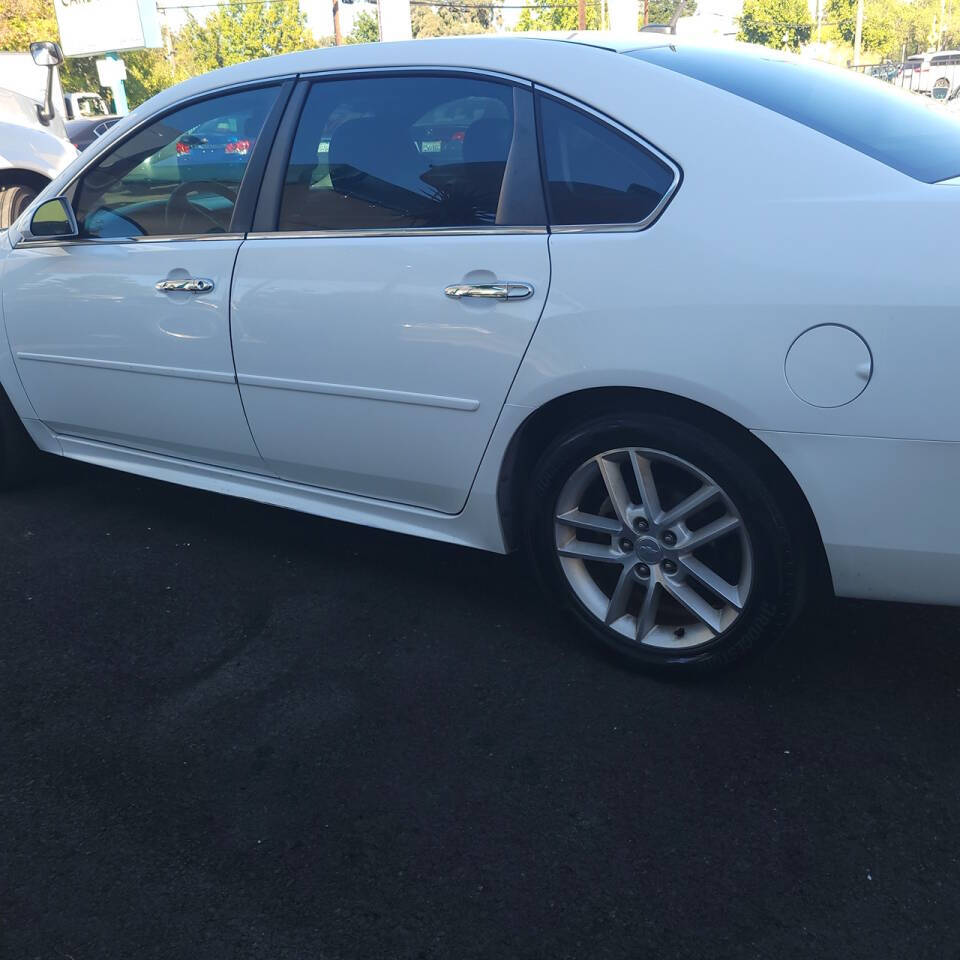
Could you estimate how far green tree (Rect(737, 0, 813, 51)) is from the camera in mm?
76500

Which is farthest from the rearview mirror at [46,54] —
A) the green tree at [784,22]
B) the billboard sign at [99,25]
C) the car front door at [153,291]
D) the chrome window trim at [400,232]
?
the green tree at [784,22]

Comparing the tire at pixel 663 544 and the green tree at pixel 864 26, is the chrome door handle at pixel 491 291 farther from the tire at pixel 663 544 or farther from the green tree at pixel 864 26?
the green tree at pixel 864 26

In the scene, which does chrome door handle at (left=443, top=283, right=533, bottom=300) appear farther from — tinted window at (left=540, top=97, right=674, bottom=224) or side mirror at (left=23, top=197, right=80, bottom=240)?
side mirror at (left=23, top=197, right=80, bottom=240)

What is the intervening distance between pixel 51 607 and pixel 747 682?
87.9 inches

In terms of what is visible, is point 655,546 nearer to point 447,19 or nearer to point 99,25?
point 99,25

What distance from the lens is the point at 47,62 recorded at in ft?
31.9

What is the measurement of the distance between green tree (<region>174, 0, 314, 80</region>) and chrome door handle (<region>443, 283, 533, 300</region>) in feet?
222

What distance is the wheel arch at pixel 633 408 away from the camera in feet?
8.05

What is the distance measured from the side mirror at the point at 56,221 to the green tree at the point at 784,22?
8125cm

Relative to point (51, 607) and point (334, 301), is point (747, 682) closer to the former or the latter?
point (334, 301)

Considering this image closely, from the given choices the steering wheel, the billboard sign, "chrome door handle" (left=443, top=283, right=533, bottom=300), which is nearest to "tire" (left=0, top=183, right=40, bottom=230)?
the steering wheel

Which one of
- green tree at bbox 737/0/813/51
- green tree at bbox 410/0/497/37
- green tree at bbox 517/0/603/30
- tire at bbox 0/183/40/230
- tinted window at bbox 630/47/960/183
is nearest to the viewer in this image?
tinted window at bbox 630/47/960/183

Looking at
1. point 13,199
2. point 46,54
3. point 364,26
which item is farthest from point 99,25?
point 364,26

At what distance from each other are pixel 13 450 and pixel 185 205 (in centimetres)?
158
